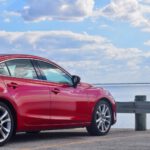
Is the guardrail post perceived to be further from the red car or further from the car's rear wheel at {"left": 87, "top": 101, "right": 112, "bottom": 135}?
the car's rear wheel at {"left": 87, "top": 101, "right": 112, "bottom": 135}

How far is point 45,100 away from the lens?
10.8 metres

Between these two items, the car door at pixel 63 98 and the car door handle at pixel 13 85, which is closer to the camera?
the car door handle at pixel 13 85

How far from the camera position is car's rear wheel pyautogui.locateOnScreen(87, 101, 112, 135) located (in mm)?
12070

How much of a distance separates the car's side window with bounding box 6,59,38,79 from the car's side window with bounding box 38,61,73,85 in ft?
0.90

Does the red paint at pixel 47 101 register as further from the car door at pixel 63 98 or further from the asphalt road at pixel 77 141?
the asphalt road at pixel 77 141

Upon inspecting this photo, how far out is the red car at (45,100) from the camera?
33.2 ft

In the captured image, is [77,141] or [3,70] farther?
[77,141]

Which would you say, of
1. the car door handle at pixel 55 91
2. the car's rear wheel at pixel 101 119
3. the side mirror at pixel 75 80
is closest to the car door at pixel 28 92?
the car door handle at pixel 55 91

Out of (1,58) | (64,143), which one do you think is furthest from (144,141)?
(1,58)

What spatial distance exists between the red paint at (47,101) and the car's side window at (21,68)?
95 mm

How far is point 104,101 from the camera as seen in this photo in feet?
40.7

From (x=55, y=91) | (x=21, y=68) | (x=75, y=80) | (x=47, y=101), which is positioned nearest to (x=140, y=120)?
(x=75, y=80)

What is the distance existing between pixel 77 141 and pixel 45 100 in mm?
961

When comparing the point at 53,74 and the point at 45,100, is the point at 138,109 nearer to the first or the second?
the point at 53,74
